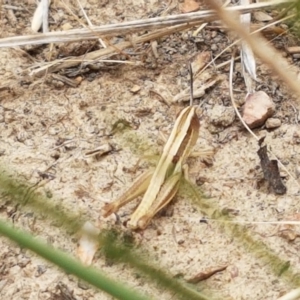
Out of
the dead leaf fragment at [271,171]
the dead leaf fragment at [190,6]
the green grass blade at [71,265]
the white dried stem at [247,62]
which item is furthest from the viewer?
the dead leaf fragment at [190,6]

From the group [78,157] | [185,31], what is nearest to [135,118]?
[78,157]

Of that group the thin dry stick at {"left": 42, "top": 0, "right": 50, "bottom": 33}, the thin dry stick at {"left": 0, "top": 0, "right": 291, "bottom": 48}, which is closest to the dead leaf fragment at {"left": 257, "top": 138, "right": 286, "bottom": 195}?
the thin dry stick at {"left": 0, "top": 0, "right": 291, "bottom": 48}

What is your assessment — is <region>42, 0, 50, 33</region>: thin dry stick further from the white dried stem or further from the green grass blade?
the green grass blade

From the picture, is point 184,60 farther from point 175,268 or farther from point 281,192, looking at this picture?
point 175,268

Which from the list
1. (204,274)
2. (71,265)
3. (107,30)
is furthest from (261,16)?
(71,265)

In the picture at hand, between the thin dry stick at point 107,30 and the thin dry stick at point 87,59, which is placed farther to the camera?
the thin dry stick at point 87,59

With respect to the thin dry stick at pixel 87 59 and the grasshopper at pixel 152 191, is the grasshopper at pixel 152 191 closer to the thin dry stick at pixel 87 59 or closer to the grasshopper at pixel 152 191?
the grasshopper at pixel 152 191

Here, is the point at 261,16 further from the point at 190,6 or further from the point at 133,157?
the point at 133,157

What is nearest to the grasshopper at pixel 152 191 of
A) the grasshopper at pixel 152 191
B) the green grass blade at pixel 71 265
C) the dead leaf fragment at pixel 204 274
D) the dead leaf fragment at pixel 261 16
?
the grasshopper at pixel 152 191

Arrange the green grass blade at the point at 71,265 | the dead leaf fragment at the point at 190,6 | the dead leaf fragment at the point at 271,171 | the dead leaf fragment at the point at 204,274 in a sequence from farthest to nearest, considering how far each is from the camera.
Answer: the dead leaf fragment at the point at 190,6 → the dead leaf fragment at the point at 271,171 → the dead leaf fragment at the point at 204,274 → the green grass blade at the point at 71,265
